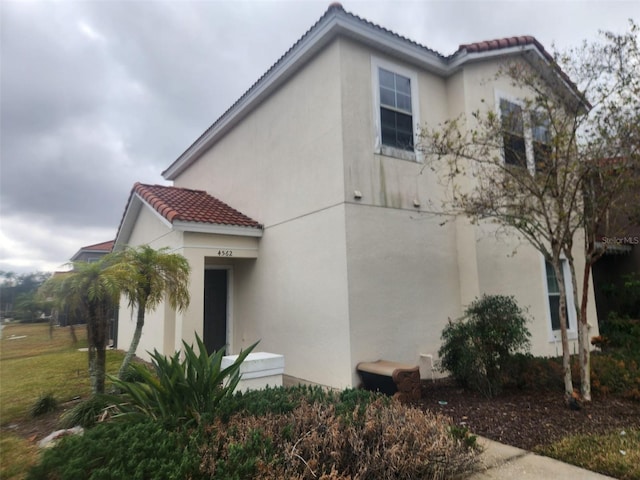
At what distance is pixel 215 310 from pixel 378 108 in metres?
7.37

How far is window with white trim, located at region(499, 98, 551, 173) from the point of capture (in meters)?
7.04

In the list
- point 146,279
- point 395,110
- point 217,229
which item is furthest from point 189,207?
point 395,110

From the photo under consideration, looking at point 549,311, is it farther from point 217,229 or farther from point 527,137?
point 217,229

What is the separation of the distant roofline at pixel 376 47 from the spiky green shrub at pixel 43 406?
8.59 metres

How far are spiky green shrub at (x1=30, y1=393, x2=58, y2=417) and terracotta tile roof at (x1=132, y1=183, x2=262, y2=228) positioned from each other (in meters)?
4.22

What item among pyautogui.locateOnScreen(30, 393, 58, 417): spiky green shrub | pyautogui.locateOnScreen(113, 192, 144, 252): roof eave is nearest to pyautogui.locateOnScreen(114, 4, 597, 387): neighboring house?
pyautogui.locateOnScreen(113, 192, 144, 252): roof eave

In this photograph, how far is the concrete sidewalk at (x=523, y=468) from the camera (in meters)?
3.96

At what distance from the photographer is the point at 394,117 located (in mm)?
8797

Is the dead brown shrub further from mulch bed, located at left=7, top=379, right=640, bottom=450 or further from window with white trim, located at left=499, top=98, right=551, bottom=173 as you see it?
window with white trim, located at left=499, top=98, right=551, bottom=173

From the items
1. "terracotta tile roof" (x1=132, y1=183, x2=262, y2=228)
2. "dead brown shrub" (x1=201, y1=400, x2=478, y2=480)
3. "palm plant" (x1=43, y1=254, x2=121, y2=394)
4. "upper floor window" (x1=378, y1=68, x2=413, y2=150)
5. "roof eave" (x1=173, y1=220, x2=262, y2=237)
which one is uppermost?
"upper floor window" (x1=378, y1=68, x2=413, y2=150)

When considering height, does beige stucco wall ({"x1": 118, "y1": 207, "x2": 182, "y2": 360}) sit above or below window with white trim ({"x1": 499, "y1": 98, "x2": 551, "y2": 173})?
below

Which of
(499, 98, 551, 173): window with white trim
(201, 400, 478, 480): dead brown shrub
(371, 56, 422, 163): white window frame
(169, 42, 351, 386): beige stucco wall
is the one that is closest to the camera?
(201, 400, 478, 480): dead brown shrub

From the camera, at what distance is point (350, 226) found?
25.2 feet

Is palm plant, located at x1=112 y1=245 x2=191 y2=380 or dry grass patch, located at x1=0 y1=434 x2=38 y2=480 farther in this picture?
palm plant, located at x1=112 y1=245 x2=191 y2=380
